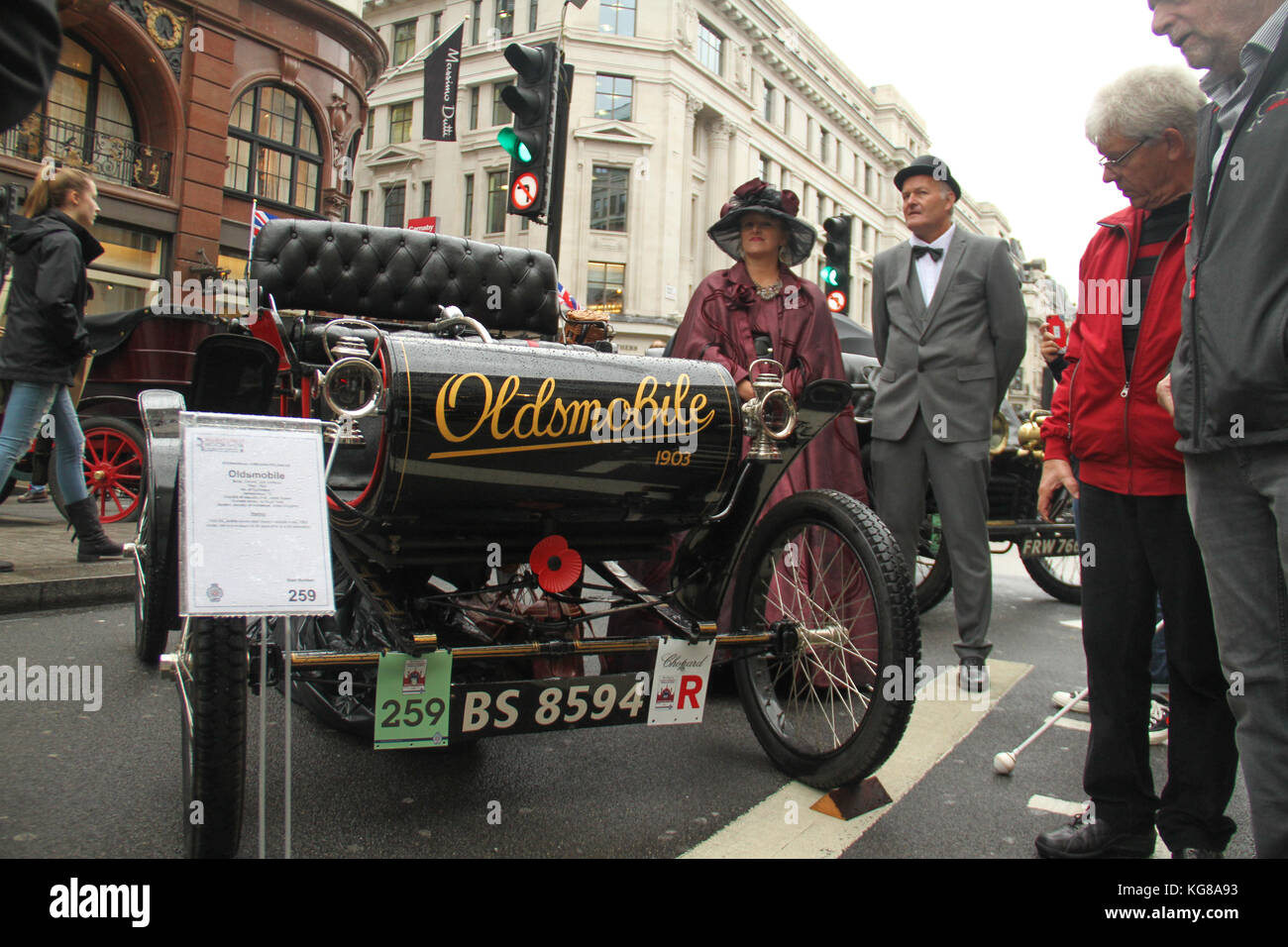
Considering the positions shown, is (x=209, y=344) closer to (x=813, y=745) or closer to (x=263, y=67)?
(x=813, y=745)

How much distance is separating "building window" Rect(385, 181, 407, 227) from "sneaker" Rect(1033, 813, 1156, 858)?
141 feet

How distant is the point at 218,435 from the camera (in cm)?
187

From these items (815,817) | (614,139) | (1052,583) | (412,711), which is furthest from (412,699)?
(614,139)

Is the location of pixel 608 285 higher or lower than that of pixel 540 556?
higher

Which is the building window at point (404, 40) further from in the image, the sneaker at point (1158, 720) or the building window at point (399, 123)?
the sneaker at point (1158, 720)

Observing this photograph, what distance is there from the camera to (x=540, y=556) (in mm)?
2561

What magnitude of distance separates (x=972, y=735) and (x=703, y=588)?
49.9 inches

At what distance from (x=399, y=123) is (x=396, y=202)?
4.10 m

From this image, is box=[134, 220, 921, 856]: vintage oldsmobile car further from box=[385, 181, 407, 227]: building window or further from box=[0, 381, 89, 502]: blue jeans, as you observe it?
box=[385, 181, 407, 227]: building window

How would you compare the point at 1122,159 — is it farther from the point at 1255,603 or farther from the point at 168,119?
the point at 168,119

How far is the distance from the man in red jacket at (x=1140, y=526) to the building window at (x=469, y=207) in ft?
128

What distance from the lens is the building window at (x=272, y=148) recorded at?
62.3 ft

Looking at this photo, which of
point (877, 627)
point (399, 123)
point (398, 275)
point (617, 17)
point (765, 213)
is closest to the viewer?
point (877, 627)
